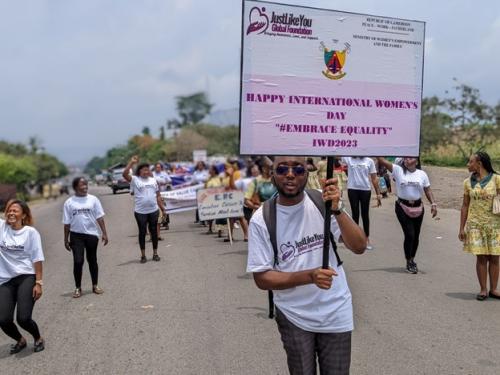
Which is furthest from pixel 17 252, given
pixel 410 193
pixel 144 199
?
pixel 410 193

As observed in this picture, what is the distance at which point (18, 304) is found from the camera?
215 inches

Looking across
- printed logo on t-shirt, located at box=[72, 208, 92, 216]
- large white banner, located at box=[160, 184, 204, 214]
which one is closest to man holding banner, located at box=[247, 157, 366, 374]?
printed logo on t-shirt, located at box=[72, 208, 92, 216]

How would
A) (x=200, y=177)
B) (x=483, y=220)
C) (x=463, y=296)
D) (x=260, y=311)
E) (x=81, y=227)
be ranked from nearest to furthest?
(x=260, y=311), (x=483, y=220), (x=463, y=296), (x=81, y=227), (x=200, y=177)

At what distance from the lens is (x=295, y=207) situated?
10.3 ft

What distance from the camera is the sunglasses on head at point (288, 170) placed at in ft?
10.2

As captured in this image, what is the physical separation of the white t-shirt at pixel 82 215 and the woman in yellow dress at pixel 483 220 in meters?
4.74

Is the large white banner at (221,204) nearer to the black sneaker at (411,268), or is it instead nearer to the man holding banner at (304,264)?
the black sneaker at (411,268)

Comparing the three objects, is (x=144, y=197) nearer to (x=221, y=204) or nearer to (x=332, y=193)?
(x=221, y=204)

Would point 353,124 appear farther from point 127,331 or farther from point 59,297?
point 59,297

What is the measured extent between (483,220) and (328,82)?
4.45m

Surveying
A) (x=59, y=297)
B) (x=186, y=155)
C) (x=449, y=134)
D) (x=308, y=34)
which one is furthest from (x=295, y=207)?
(x=186, y=155)

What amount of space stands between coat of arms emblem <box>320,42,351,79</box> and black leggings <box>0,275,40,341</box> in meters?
3.83

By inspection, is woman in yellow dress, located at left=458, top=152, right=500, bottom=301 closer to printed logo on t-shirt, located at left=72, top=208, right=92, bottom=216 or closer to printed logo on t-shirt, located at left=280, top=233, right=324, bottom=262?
printed logo on t-shirt, located at left=280, top=233, right=324, bottom=262

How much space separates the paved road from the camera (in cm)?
504
